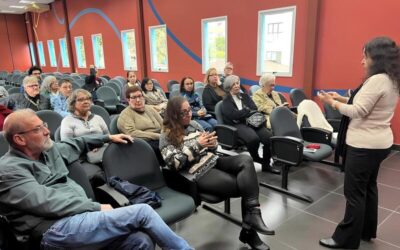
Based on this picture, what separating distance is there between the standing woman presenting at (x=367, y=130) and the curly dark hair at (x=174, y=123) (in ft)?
3.42

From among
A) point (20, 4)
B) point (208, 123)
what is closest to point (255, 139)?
point (208, 123)

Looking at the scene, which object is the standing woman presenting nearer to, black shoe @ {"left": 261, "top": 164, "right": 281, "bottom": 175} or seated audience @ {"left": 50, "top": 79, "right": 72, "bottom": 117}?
black shoe @ {"left": 261, "top": 164, "right": 281, "bottom": 175}

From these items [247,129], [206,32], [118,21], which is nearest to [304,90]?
[247,129]

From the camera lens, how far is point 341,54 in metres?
4.56

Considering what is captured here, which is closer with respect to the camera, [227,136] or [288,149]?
[288,149]

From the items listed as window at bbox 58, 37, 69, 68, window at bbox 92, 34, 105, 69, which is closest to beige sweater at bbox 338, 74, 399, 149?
window at bbox 92, 34, 105, 69

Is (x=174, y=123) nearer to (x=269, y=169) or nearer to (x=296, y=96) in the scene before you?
(x=269, y=169)

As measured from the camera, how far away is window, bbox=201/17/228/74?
6191mm

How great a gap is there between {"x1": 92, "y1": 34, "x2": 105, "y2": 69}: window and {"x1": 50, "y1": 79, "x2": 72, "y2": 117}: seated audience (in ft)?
22.9

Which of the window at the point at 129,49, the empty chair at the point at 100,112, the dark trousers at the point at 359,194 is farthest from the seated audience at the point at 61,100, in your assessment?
the window at the point at 129,49

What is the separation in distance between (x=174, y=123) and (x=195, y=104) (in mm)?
2279

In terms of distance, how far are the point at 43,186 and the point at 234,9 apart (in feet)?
17.3

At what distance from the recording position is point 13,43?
14508 mm

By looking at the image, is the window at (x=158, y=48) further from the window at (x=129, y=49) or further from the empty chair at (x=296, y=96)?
the empty chair at (x=296, y=96)
